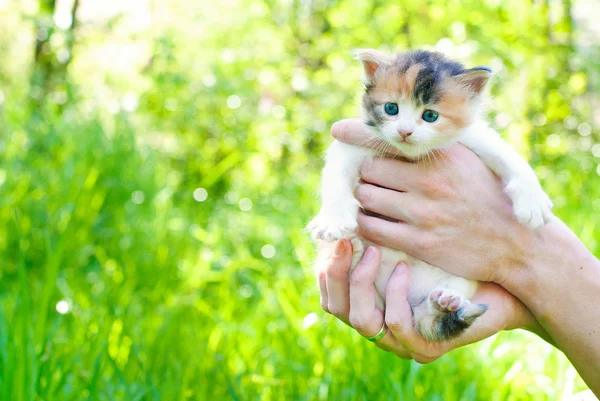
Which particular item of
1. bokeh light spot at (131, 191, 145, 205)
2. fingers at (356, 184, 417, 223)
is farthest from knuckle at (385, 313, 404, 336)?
bokeh light spot at (131, 191, 145, 205)

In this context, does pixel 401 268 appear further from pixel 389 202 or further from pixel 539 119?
pixel 539 119

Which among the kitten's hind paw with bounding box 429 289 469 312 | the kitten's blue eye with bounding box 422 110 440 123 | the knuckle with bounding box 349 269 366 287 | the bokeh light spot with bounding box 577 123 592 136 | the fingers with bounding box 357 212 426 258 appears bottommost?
the bokeh light spot with bounding box 577 123 592 136

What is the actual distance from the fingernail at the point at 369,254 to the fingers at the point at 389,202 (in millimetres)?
165

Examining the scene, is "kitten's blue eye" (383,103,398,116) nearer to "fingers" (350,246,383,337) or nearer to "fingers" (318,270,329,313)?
"fingers" (350,246,383,337)

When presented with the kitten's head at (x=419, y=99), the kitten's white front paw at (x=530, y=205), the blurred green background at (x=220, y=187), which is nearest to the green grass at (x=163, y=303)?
the blurred green background at (x=220, y=187)

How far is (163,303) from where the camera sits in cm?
367

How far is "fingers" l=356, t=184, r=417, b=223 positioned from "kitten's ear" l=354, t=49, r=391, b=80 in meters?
0.38

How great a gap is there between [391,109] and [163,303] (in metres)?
2.21

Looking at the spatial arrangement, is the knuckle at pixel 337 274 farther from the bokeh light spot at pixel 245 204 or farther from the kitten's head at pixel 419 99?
the bokeh light spot at pixel 245 204

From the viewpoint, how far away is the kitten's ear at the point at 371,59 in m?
2.02

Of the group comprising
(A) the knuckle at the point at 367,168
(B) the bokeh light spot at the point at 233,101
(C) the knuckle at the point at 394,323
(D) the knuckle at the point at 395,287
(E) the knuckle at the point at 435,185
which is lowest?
(B) the bokeh light spot at the point at 233,101

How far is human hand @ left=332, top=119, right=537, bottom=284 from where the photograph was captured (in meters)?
2.01

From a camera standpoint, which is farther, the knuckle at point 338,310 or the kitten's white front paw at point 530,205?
the knuckle at point 338,310

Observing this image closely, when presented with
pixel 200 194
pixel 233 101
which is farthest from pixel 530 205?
pixel 233 101
